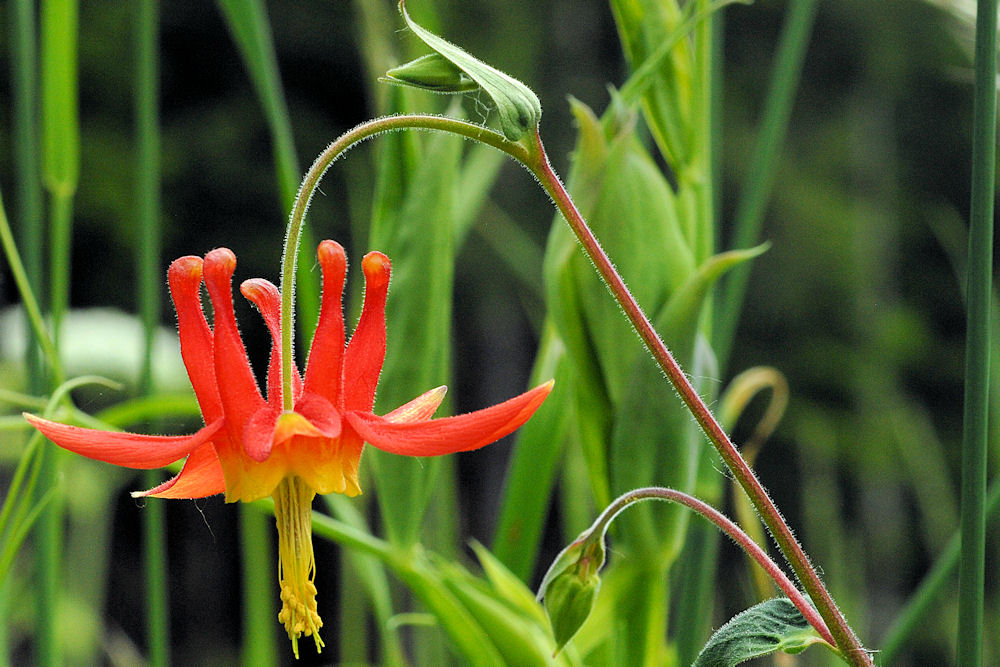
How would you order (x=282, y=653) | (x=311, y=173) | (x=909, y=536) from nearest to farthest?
(x=311, y=173) < (x=282, y=653) < (x=909, y=536)

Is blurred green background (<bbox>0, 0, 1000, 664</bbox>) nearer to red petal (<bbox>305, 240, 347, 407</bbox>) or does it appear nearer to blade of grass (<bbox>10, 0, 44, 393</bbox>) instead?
blade of grass (<bbox>10, 0, 44, 393</bbox>)

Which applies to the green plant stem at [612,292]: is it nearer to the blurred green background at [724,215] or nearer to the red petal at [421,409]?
the red petal at [421,409]

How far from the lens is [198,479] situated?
1.18 feet

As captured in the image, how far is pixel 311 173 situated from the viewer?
33 centimetres

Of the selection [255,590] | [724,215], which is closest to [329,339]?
[255,590]

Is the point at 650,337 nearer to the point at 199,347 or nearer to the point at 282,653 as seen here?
the point at 199,347

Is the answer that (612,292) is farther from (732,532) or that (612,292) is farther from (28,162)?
(28,162)

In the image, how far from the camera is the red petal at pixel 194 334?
1.13ft

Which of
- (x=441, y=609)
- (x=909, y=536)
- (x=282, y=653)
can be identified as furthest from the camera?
(x=909, y=536)

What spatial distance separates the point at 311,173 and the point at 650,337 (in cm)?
13

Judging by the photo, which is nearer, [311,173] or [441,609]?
[311,173]

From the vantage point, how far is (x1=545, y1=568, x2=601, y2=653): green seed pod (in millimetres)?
404

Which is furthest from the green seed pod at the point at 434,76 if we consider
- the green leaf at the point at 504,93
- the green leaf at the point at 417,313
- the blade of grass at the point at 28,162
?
the blade of grass at the point at 28,162

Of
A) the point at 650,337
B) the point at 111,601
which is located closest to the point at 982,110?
the point at 650,337
